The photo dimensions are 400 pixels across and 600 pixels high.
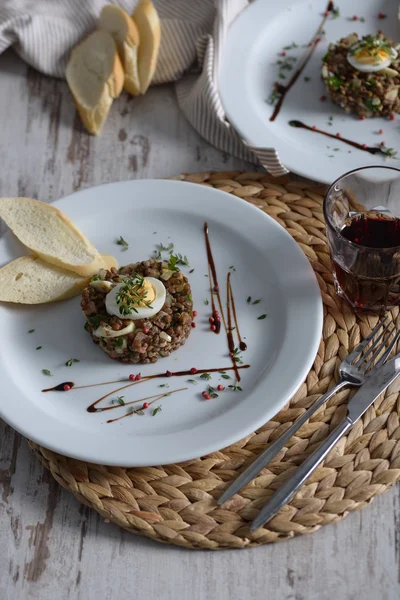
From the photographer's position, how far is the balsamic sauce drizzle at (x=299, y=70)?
404 cm

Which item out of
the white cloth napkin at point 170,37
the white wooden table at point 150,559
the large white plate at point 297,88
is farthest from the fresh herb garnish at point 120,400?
the white cloth napkin at point 170,37

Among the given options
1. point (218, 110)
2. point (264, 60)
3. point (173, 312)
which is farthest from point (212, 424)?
point (264, 60)

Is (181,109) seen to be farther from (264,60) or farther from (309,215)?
(309,215)

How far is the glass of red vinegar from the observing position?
3.04 metres

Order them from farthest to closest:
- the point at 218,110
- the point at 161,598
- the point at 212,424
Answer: the point at 218,110 → the point at 212,424 → the point at 161,598

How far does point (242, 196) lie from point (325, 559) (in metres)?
1.77

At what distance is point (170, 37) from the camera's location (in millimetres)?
4262

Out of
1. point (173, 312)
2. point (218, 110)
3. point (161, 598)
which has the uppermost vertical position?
point (218, 110)

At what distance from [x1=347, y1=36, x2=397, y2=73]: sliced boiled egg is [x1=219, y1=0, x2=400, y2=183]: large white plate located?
10.1 inches

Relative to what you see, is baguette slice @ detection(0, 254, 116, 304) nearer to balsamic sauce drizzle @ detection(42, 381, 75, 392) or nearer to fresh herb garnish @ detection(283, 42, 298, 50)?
balsamic sauce drizzle @ detection(42, 381, 75, 392)

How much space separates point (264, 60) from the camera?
13.9 feet

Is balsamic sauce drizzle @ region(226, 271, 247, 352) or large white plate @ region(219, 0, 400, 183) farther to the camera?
large white plate @ region(219, 0, 400, 183)

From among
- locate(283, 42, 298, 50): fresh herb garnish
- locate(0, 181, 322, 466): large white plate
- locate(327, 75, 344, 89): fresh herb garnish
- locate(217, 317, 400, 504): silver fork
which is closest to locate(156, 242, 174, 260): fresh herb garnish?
locate(0, 181, 322, 466): large white plate

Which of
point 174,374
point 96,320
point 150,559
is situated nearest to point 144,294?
point 96,320
